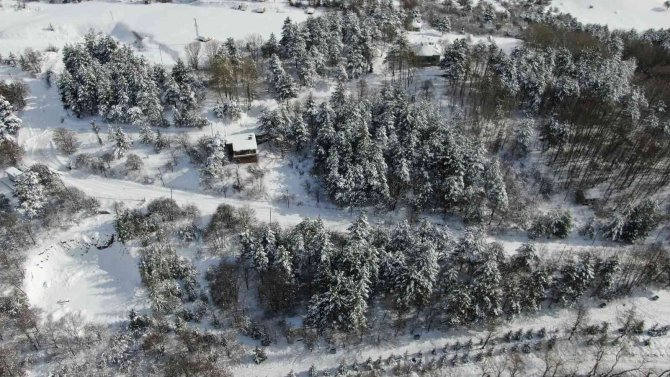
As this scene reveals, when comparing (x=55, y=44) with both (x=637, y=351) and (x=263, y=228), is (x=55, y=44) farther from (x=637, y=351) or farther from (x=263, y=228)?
(x=637, y=351)

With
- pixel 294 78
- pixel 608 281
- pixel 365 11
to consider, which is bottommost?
pixel 608 281

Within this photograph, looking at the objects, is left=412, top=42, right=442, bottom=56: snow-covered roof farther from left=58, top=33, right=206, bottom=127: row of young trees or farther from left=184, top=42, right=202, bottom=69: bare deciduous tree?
left=58, top=33, right=206, bottom=127: row of young trees

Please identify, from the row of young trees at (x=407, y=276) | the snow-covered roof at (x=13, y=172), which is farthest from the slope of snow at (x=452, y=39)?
the snow-covered roof at (x=13, y=172)

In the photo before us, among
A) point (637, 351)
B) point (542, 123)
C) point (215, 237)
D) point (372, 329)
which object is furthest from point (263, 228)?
point (542, 123)

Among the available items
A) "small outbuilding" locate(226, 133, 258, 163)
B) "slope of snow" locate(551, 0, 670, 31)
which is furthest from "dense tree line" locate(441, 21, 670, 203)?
"slope of snow" locate(551, 0, 670, 31)

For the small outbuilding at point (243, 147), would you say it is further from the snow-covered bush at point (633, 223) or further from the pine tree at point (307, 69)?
the snow-covered bush at point (633, 223)

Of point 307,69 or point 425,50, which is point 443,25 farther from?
point 307,69

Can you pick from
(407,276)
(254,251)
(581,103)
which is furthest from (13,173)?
(581,103)
